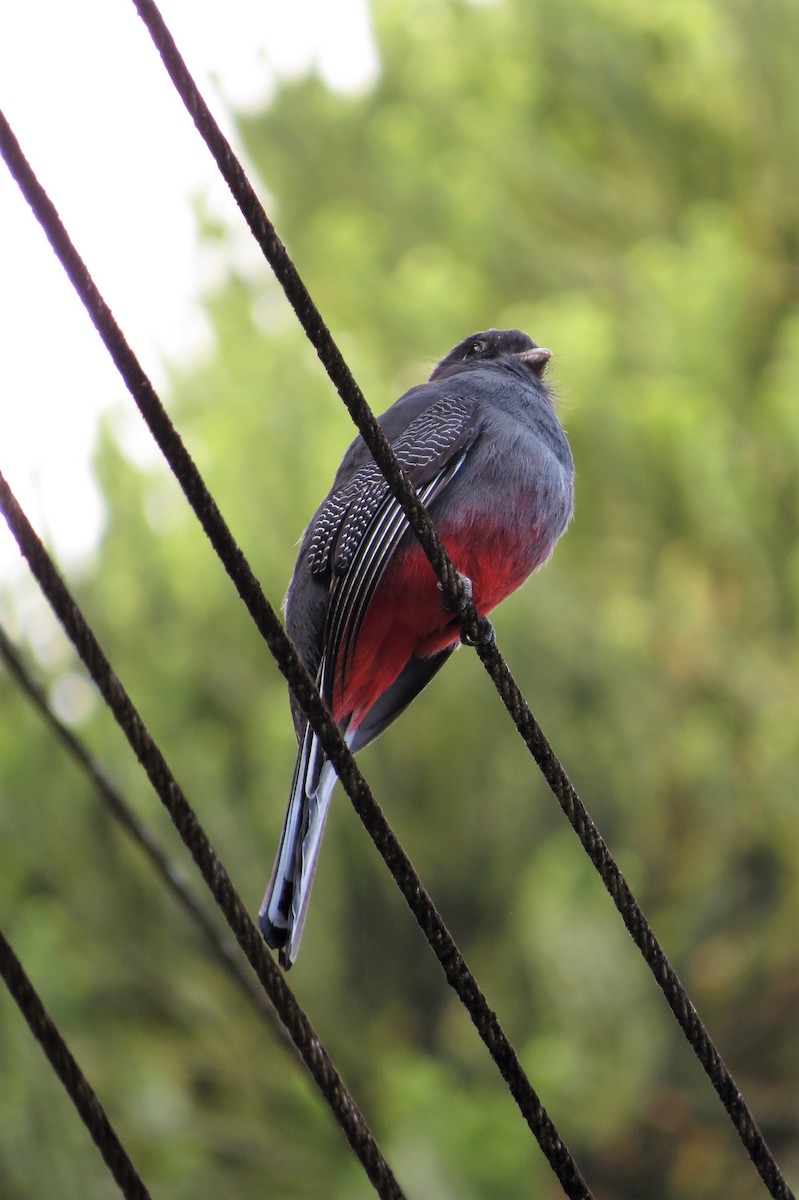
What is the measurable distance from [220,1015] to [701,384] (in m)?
3.41

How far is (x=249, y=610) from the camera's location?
1428 millimetres

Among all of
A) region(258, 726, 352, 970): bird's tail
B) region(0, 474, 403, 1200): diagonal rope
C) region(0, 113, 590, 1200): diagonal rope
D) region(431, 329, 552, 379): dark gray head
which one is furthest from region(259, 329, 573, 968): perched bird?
region(0, 474, 403, 1200): diagonal rope

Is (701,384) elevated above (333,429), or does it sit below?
below

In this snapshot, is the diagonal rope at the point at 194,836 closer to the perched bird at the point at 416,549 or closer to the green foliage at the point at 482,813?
the perched bird at the point at 416,549

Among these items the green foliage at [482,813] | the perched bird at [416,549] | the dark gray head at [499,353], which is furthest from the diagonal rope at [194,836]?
the green foliage at [482,813]

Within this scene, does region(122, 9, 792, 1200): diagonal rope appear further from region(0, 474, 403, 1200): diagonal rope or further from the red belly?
the red belly

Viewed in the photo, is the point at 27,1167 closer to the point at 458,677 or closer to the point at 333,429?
the point at 458,677

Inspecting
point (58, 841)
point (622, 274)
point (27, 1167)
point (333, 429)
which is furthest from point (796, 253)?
point (27, 1167)

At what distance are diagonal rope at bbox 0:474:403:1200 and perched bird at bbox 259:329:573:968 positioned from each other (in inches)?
43.8

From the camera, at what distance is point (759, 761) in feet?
18.2

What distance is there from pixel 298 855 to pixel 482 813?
3510mm

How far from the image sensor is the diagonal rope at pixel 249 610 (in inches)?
48.5

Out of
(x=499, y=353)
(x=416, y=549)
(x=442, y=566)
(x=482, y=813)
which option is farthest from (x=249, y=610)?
(x=482, y=813)

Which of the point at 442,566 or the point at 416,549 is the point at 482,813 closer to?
the point at 416,549
